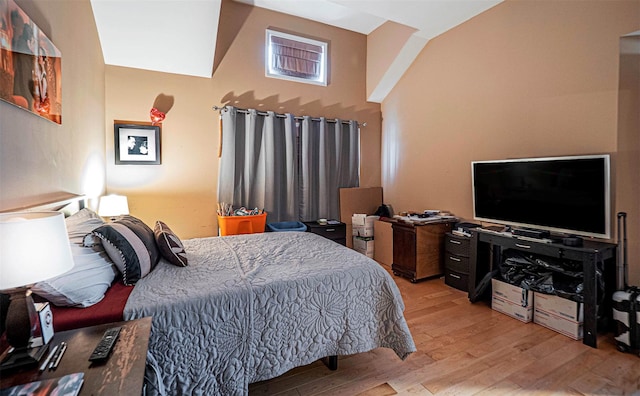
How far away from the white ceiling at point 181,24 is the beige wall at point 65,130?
181 millimetres

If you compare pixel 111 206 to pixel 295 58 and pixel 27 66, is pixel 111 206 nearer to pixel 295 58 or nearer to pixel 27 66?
pixel 27 66

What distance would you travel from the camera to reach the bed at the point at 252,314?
1381 mm

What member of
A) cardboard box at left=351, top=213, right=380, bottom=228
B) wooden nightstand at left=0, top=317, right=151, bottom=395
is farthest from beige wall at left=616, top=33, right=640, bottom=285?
wooden nightstand at left=0, top=317, right=151, bottom=395

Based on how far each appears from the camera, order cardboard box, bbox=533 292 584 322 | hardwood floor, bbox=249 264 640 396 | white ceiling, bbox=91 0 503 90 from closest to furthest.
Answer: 1. hardwood floor, bbox=249 264 640 396
2. cardboard box, bbox=533 292 584 322
3. white ceiling, bbox=91 0 503 90

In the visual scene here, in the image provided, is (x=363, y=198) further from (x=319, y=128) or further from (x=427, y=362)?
(x=427, y=362)

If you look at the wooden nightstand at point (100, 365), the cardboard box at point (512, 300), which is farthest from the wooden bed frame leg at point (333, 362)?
the cardboard box at point (512, 300)

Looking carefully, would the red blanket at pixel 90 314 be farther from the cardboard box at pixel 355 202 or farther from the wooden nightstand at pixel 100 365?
the cardboard box at pixel 355 202

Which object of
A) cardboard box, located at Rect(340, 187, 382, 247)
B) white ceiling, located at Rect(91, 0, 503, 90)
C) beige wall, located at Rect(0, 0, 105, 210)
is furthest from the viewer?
cardboard box, located at Rect(340, 187, 382, 247)

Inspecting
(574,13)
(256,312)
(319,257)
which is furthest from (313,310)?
(574,13)

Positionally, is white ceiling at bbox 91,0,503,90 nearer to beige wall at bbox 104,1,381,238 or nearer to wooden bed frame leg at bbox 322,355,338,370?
beige wall at bbox 104,1,381,238

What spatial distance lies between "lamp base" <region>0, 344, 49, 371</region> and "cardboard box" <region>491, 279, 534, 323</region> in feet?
10.3

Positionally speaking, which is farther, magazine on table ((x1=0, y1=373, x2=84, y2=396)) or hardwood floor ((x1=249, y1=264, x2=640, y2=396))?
hardwood floor ((x1=249, y1=264, x2=640, y2=396))

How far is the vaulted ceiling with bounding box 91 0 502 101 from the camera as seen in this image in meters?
2.82

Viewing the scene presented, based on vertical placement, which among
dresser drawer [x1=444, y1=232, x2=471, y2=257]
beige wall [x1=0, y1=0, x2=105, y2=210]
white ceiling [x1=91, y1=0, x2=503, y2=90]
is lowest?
dresser drawer [x1=444, y1=232, x2=471, y2=257]
